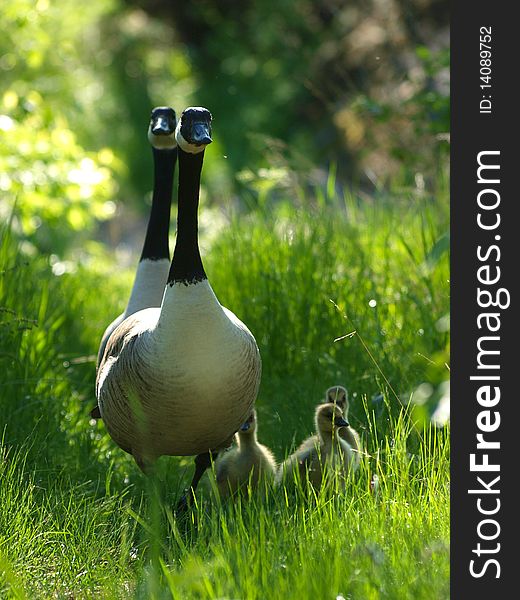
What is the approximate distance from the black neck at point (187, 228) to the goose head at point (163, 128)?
3.82 ft

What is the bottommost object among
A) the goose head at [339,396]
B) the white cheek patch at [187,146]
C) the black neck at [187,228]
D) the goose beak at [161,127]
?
the goose head at [339,396]

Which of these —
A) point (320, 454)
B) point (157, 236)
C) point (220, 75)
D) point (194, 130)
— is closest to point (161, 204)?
point (157, 236)

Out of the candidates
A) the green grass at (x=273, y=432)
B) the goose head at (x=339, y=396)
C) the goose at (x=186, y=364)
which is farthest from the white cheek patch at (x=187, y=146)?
the goose head at (x=339, y=396)

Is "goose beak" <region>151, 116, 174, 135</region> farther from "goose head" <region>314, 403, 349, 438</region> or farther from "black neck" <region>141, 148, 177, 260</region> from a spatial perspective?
"goose head" <region>314, 403, 349, 438</region>

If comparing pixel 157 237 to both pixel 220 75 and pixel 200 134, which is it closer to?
pixel 200 134

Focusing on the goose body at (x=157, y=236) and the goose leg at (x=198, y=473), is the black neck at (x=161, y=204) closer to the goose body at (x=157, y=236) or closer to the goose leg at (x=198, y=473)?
the goose body at (x=157, y=236)

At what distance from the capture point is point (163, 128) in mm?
5516

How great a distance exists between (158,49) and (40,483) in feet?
66.2

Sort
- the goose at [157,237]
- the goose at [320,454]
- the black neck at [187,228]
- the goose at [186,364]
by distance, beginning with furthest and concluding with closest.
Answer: the goose at [157,237] → the goose at [320,454] → the black neck at [187,228] → the goose at [186,364]

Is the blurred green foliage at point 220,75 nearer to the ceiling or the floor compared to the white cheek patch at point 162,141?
nearer to the ceiling

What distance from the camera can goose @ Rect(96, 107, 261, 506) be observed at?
4.00 meters

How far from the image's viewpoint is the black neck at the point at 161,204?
17.9 ft

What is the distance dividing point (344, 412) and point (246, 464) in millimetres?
570

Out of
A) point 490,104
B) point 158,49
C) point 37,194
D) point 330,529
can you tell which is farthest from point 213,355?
point 158,49
